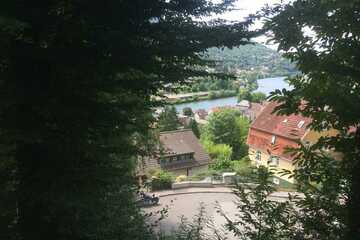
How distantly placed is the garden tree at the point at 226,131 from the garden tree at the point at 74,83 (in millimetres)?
29329

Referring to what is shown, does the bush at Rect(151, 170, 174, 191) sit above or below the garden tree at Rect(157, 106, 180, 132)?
below

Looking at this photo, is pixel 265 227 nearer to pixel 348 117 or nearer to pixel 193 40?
pixel 348 117

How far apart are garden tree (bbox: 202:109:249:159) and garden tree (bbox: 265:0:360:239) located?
95.6ft

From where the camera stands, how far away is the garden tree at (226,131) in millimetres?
32219

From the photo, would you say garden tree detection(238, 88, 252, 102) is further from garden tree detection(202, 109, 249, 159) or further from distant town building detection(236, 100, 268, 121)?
garden tree detection(202, 109, 249, 159)

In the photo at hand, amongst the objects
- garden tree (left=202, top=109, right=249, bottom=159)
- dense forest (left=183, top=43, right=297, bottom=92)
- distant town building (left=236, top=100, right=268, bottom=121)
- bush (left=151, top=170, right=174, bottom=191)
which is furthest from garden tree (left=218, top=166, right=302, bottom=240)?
distant town building (left=236, top=100, right=268, bottom=121)

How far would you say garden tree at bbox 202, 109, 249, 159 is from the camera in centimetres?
3222

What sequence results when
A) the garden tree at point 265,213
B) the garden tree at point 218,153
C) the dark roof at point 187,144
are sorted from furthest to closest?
the garden tree at point 218,153 < the dark roof at point 187,144 < the garden tree at point 265,213

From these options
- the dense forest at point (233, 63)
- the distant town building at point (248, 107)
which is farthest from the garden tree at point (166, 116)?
the distant town building at point (248, 107)

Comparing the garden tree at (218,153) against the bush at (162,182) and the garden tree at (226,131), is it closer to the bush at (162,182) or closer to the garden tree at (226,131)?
the garden tree at (226,131)

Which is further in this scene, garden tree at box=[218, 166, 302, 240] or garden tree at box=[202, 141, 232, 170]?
garden tree at box=[202, 141, 232, 170]

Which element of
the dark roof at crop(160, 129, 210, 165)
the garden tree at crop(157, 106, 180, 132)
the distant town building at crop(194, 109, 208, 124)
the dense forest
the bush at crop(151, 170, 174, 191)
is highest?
the distant town building at crop(194, 109, 208, 124)

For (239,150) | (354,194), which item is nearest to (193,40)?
(354,194)

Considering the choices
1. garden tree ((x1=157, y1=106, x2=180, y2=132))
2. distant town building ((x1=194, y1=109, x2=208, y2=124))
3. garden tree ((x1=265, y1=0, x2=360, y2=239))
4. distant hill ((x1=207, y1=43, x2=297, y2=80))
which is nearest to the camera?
garden tree ((x1=265, y1=0, x2=360, y2=239))
